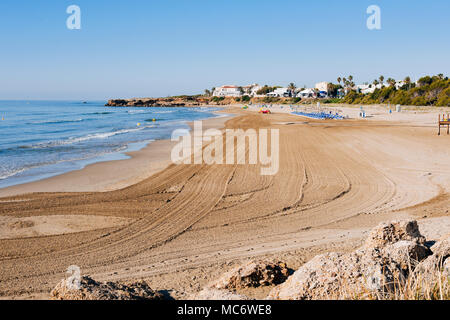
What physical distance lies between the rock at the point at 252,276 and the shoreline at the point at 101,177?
7.74 m

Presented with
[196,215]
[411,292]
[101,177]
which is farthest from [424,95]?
[411,292]

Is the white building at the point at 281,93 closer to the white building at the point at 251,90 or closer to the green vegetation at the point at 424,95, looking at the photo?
the white building at the point at 251,90

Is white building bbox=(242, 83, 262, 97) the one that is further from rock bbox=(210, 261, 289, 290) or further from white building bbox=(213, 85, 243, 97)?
rock bbox=(210, 261, 289, 290)

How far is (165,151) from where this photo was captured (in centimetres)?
1998

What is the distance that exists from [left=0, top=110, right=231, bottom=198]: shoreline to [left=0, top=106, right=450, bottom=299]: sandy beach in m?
0.07

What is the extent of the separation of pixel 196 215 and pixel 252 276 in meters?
4.08

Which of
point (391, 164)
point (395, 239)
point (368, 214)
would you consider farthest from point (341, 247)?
point (391, 164)

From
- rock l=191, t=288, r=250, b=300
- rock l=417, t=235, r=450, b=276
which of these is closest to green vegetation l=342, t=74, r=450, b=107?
rock l=417, t=235, r=450, b=276

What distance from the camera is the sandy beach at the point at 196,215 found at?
5.79 m

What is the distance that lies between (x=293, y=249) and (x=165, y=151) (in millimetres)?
14647

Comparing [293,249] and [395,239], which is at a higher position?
[395,239]

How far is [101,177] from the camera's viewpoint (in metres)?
13.2

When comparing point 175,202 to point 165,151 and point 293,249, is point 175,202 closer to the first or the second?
point 293,249
